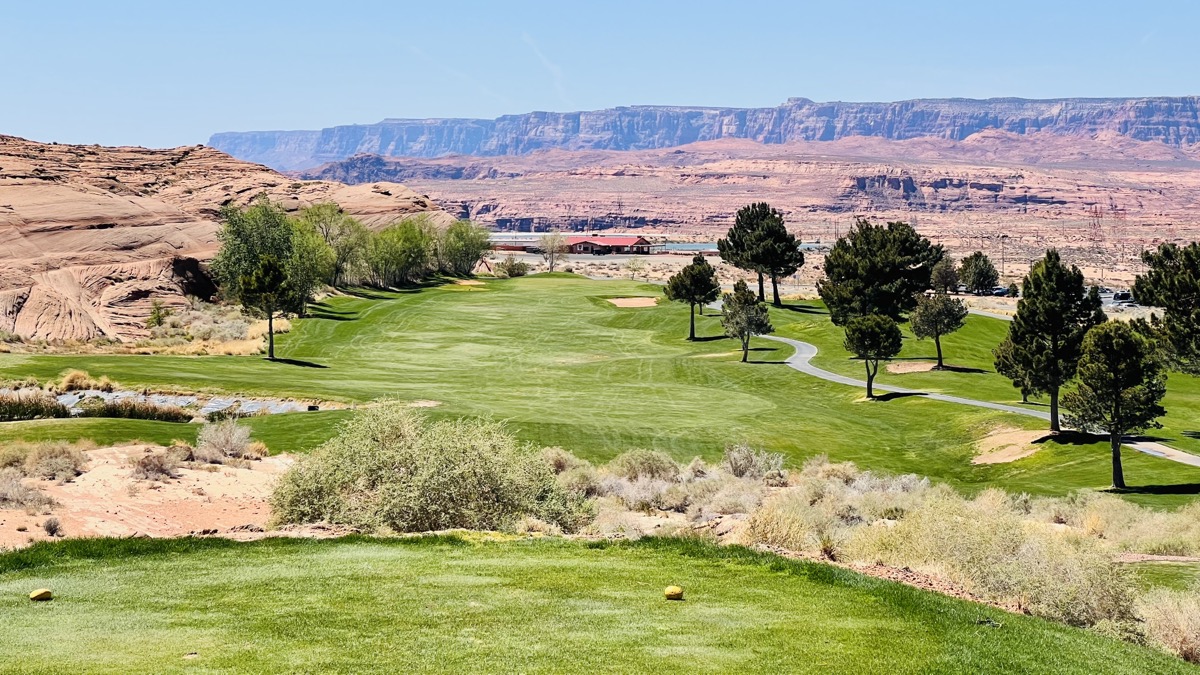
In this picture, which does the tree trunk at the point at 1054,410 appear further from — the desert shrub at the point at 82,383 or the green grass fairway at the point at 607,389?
the desert shrub at the point at 82,383

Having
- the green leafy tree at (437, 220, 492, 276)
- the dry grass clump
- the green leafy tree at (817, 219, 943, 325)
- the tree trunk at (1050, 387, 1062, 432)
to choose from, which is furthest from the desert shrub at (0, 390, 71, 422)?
the green leafy tree at (437, 220, 492, 276)

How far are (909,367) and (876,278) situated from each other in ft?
28.0

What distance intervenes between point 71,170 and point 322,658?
433 ft

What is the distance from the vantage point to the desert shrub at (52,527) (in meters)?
25.0

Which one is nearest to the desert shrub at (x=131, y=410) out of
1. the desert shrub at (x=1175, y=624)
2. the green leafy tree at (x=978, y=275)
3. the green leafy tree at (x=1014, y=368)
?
the green leafy tree at (x=1014, y=368)

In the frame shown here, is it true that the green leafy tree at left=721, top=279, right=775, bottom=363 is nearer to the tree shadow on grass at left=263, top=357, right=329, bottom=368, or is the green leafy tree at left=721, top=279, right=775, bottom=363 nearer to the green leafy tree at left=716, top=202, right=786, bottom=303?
the green leafy tree at left=716, top=202, right=786, bottom=303

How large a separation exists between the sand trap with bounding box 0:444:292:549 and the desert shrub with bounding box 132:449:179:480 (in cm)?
29

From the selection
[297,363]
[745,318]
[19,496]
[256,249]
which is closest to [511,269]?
[256,249]

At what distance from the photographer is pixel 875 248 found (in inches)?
3098

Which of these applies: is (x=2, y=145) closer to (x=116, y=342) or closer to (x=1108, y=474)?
(x=116, y=342)

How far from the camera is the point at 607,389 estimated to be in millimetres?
58562

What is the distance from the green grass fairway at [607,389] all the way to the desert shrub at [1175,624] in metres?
18.4

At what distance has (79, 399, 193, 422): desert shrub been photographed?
145ft

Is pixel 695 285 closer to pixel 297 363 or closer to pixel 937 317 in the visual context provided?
pixel 937 317
